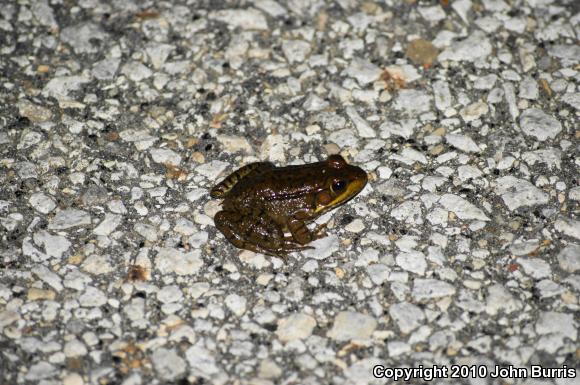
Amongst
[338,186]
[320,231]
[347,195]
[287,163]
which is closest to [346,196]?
[347,195]

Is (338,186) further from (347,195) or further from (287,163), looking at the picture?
(287,163)

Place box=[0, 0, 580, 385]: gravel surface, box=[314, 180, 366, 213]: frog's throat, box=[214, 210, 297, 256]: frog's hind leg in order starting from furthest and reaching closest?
box=[314, 180, 366, 213]: frog's throat → box=[214, 210, 297, 256]: frog's hind leg → box=[0, 0, 580, 385]: gravel surface

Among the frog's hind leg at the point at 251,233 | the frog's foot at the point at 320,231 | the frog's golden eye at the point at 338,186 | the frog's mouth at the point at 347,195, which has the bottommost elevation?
the frog's foot at the point at 320,231

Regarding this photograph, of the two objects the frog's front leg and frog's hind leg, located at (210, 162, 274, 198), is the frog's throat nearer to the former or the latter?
the frog's front leg

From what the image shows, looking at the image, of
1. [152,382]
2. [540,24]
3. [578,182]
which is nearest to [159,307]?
[152,382]

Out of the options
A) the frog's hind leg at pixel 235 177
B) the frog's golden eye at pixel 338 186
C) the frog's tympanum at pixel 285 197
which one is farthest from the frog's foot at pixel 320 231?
the frog's hind leg at pixel 235 177

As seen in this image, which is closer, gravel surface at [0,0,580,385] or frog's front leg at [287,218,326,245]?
gravel surface at [0,0,580,385]

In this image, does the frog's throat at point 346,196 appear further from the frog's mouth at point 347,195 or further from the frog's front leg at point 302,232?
the frog's front leg at point 302,232

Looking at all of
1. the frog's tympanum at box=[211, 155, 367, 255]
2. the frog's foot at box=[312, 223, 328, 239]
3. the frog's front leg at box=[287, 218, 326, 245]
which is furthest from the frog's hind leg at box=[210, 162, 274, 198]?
the frog's foot at box=[312, 223, 328, 239]
